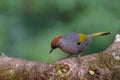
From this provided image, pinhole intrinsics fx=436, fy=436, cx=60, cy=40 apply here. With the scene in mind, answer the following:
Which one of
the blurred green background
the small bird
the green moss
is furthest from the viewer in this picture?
the blurred green background

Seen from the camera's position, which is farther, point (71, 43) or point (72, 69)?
point (71, 43)

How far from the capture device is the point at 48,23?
8.45 metres

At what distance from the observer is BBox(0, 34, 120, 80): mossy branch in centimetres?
388

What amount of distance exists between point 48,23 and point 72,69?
4.55 meters

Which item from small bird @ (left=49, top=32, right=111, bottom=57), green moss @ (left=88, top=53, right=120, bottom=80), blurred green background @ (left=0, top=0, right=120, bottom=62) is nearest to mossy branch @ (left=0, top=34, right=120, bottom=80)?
green moss @ (left=88, top=53, right=120, bottom=80)

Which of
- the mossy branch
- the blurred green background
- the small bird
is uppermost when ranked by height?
the blurred green background

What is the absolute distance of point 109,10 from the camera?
8.07 metres

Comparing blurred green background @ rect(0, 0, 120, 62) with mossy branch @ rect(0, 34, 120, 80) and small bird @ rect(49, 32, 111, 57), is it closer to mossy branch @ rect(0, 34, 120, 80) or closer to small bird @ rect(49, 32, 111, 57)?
small bird @ rect(49, 32, 111, 57)

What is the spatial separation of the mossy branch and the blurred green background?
3.22 meters

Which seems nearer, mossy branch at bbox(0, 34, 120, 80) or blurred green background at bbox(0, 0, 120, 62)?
mossy branch at bbox(0, 34, 120, 80)

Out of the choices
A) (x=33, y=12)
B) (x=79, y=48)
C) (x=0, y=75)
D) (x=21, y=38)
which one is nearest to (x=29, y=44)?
(x=21, y=38)

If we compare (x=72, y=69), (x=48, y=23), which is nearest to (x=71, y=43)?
(x=72, y=69)

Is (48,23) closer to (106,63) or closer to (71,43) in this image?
(71,43)

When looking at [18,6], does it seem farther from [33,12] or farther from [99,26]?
[99,26]
